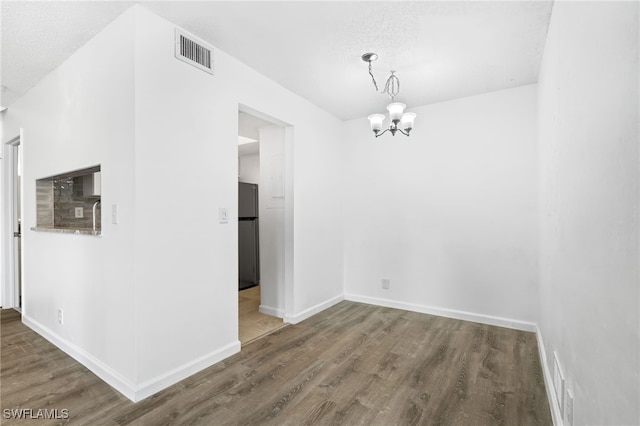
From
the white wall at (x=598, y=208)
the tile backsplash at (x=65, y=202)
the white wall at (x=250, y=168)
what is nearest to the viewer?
the white wall at (x=598, y=208)

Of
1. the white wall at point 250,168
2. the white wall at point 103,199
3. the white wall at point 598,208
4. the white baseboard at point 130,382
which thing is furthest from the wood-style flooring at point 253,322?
the white wall at point 250,168

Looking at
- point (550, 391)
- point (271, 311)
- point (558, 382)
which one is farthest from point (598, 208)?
point (271, 311)

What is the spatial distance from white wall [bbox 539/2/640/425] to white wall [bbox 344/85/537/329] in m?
1.57

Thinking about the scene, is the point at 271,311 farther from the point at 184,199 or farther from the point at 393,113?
the point at 393,113

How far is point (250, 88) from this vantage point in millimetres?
2867

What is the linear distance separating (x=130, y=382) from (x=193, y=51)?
7.61 feet

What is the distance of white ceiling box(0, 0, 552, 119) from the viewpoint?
2045 millimetres

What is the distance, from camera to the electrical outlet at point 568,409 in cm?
143

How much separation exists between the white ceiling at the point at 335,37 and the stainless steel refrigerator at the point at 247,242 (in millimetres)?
2712

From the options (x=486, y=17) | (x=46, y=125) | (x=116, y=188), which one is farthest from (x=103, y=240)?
(x=486, y=17)

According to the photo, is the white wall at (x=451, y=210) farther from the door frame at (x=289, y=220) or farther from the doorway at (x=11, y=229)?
the doorway at (x=11, y=229)

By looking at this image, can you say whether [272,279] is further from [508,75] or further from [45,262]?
[508,75]

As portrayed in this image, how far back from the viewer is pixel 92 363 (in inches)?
92.6

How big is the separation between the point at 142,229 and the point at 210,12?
149 centimetres
